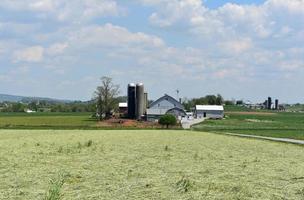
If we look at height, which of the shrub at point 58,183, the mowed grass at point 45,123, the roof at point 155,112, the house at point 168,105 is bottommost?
the shrub at point 58,183

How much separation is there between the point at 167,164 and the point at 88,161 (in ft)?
11.8

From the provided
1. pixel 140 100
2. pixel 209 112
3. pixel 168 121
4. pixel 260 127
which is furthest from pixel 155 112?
pixel 260 127

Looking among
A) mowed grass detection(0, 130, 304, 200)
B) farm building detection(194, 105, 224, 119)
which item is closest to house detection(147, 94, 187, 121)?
farm building detection(194, 105, 224, 119)

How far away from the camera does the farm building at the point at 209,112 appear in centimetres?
15388

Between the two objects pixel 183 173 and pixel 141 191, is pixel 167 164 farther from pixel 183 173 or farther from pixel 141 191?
pixel 141 191

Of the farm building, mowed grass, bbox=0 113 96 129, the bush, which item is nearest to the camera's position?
mowed grass, bbox=0 113 96 129

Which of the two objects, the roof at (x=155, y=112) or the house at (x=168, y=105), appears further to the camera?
the house at (x=168, y=105)

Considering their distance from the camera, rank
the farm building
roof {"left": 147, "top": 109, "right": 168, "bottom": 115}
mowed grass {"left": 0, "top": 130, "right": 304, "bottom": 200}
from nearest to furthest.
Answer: mowed grass {"left": 0, "top": 130, "right": 304, "bottom": 200} → roof {"left": 147, "top": 109, "right": 168, "bottom": 115} → the farm building

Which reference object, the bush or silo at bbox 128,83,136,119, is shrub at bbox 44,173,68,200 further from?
silo at bbox 128,83,136,119

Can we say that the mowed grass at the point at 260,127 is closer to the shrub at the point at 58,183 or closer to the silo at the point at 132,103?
the silo at the point at 132,103

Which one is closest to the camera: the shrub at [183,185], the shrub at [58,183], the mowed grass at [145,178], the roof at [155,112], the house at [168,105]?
the shrub at [58,183]

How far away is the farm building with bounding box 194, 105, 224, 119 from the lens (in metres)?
154

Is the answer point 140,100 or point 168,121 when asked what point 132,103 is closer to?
point 140,100

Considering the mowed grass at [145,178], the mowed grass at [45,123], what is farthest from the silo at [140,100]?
the mowed grass at [145,178]
